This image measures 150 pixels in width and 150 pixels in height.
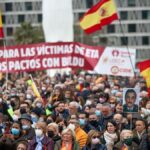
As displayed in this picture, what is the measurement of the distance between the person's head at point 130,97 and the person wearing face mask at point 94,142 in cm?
331

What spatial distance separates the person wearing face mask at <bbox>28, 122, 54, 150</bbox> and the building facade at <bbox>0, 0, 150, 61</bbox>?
313 ft

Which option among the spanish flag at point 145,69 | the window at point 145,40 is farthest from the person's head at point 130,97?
the window at point 145,40

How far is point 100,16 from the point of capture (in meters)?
23.2

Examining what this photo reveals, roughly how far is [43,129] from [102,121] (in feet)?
8.28

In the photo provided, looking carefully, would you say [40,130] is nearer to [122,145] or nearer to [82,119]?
[122,145]

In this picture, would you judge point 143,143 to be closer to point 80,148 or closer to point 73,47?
point 80,148

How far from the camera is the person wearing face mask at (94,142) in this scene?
12477 millimetres

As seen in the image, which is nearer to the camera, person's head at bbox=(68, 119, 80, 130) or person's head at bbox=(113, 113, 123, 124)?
person's head at bbox=(68, 119, 80, 130)

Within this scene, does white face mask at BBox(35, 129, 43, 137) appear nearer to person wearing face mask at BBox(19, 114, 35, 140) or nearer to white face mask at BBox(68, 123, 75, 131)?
person wearing face mask at BBox(19, 114, 35, 140)

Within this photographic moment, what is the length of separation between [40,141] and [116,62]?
1133 centimetres

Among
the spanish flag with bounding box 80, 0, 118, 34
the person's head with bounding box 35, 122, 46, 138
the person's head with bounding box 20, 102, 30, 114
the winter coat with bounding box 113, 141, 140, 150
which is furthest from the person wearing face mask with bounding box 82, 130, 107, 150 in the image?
the spanish flag with bounding box 80, 0, 118, 34

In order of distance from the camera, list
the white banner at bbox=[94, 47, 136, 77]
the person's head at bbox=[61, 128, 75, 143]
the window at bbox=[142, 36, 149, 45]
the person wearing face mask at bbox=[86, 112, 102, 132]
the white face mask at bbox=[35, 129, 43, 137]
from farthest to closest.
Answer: the window at bbox=[142, 36, 149, 45] → the white banner at bbox=[94, 47, 136, 77] → the person wearing face mask at bbox=[86, 112, 102, 132] → the white face mask at bbox=[35, 129, 43, 137] → the person's head at bbox=[61, 128, 75, 143]

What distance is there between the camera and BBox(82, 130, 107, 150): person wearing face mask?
12.5 m

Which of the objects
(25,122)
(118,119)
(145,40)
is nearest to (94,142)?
(25,122)
